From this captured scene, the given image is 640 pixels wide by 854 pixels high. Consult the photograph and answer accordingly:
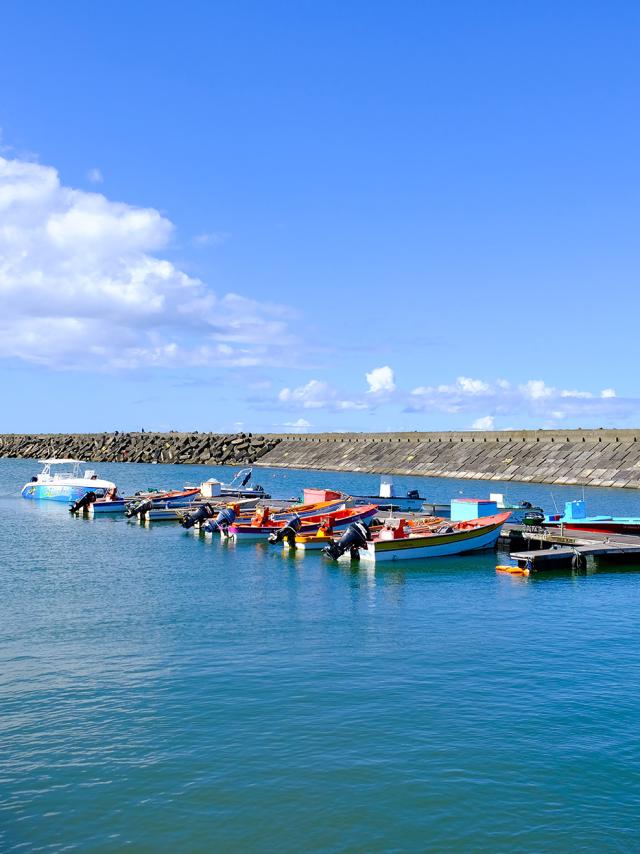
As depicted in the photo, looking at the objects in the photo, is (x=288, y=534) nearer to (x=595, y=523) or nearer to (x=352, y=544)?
(x=352, y=544)

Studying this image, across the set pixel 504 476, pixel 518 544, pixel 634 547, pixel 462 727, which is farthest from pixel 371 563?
pixel 504 476

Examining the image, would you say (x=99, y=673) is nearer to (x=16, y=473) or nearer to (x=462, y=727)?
(x=462, y=727)

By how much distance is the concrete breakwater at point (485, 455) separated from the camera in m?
103

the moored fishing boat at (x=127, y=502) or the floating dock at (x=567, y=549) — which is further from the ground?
the moored fishing boat at (x=127, y=502)

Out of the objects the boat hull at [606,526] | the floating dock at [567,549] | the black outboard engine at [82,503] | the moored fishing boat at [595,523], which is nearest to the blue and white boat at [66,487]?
the black outboard engine at [82,503]

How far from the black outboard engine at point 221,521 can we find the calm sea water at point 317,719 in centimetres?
2061

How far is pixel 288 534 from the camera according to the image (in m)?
50.6

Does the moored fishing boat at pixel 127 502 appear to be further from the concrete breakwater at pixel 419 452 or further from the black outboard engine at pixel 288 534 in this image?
the concrete breakwater at pixel 419 452

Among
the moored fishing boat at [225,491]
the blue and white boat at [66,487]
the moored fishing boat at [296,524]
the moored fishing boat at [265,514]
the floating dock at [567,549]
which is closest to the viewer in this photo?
the floating dock at [567,549]

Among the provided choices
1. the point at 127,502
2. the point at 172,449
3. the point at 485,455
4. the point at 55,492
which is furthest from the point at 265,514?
the point at 172,449

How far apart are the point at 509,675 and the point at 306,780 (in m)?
8.74

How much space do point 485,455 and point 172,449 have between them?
81.9m

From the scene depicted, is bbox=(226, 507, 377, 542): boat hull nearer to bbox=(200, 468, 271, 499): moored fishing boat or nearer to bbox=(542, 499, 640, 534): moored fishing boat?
bbox=(542, 499, 640, 534): moored fishing boat

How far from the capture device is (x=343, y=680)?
21.9 metres
